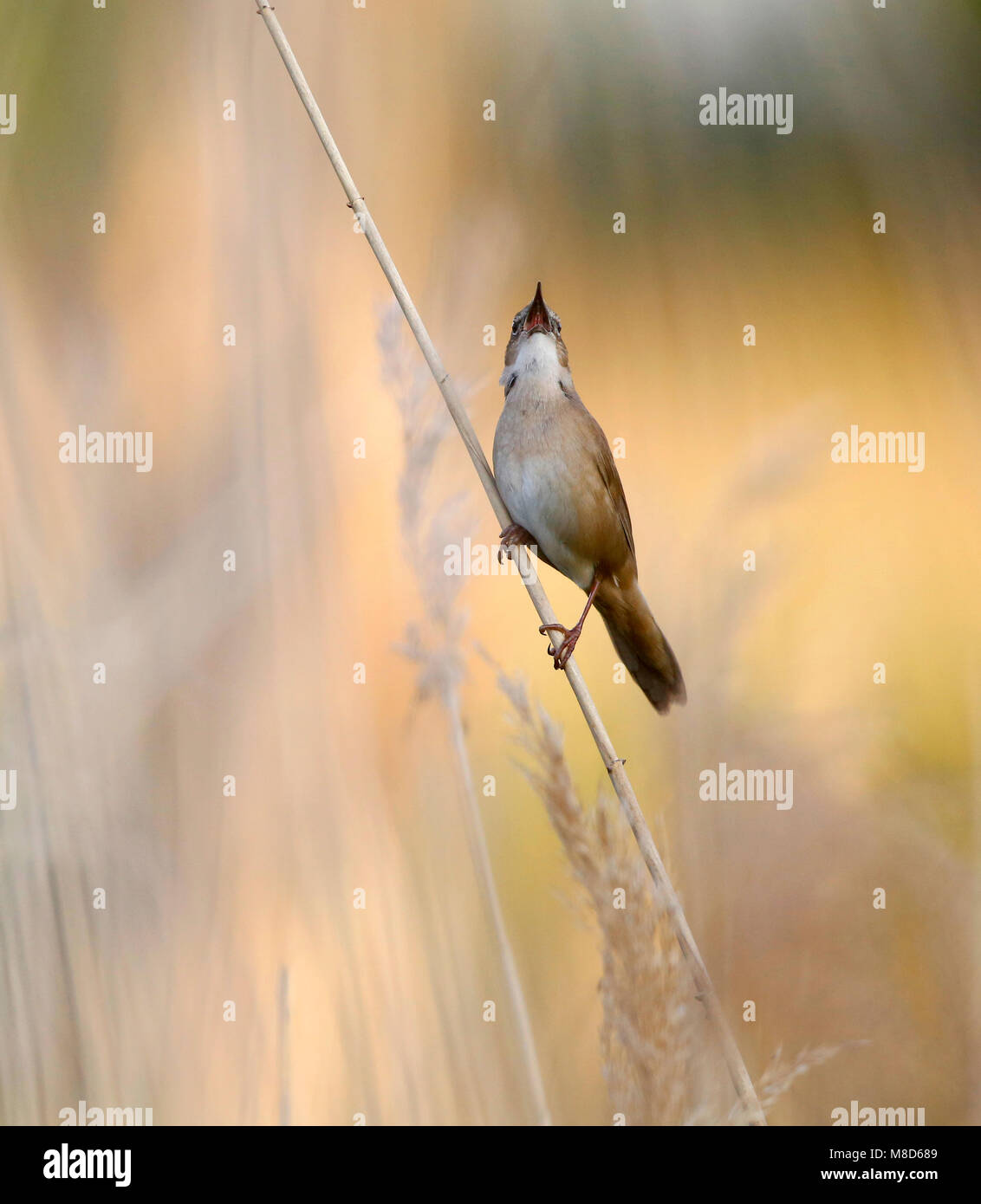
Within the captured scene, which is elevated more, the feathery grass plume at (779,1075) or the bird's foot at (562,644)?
the bird's foot at (562,644)

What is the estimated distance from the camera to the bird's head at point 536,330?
2.16 metres

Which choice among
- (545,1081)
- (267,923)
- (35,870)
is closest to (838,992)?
(545,1081)

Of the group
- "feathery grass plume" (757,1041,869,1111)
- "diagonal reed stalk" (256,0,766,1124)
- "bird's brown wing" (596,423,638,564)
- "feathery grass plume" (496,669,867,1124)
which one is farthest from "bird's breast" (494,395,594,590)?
"feathery grass plume" (757,1041,869,1111)

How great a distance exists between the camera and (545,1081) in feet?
5.76

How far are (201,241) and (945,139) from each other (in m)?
2.40

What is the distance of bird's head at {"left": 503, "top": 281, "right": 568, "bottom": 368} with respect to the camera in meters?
2.16

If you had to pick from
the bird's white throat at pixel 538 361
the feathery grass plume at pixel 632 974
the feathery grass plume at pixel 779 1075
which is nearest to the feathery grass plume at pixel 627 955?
the feathery grass plume at pixel 632 974

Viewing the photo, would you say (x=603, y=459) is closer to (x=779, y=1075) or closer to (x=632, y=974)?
(x=632, y=974)

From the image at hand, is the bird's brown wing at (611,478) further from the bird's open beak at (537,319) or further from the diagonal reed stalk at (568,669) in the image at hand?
the diagonal reed stalk at (568,669)

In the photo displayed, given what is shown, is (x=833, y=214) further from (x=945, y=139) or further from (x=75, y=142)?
(x=75, y=142)

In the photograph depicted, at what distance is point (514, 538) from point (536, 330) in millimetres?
508

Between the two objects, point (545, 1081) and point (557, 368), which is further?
point (557, 368)

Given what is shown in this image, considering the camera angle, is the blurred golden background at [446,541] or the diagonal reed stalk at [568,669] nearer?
the diagonal reed stalk at [568,669]

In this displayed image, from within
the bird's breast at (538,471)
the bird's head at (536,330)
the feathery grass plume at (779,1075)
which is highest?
the bird's head at (536,330)
